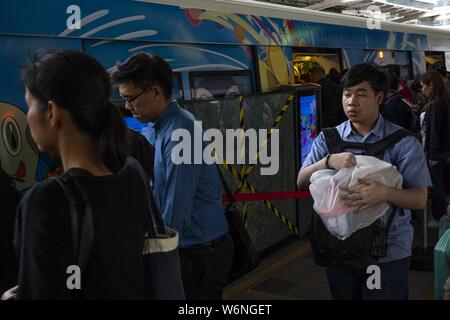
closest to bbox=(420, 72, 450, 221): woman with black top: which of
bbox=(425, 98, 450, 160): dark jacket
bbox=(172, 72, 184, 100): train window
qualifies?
bbox=(425, 98, 450, 160): dark jacket

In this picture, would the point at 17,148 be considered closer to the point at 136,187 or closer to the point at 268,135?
the point at 136,187

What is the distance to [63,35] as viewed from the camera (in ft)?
10.4

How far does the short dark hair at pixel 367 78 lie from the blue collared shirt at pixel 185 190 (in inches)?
29.5

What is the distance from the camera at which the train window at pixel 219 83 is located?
4250 mm

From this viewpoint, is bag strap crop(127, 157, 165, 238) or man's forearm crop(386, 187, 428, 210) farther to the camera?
man's forearm crop(386, 187, 428, 210)

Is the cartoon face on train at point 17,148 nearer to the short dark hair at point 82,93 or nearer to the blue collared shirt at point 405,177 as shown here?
the short dark hair at point 82,93

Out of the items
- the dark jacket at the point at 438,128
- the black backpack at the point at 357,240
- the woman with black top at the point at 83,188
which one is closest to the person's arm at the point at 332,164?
→ the black backpack at the point at 357,240

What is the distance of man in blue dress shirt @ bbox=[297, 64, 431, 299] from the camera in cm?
215

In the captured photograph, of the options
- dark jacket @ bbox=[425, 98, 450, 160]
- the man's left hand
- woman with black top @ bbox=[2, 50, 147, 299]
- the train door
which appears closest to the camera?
woman with black top @ bbox=[2, 50, 147, 299]

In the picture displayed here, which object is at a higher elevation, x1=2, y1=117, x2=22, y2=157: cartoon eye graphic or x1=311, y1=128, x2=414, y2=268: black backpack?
x1=2, y1=117, x2=22, y2=157: cartoon eye graphic

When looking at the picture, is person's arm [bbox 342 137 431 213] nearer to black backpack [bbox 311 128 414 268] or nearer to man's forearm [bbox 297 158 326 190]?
black backpack [bbox 311 128 414 268]

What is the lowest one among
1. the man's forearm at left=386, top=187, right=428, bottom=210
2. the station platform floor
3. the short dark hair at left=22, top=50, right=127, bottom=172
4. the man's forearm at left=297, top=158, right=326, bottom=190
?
the station platform floor

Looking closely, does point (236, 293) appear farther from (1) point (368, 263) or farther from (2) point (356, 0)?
(2) point (356, 0)

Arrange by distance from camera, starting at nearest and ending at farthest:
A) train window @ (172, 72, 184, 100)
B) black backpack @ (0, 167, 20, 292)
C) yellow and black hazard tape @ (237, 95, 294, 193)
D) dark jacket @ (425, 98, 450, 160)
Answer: black backpack @ (0, 167, 20, 292) < train window @ (172, 72, 184, 100) < yellow and black hazard tape @ (237, 95, 294, 193) < dark jacket @ (425, 98, 450, 160)
